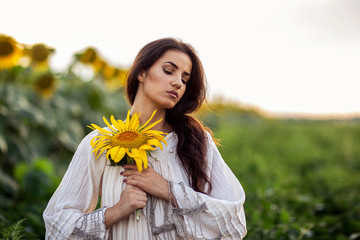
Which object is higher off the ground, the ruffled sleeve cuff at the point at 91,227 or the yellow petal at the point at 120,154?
the yellow petal at the point at 120,154

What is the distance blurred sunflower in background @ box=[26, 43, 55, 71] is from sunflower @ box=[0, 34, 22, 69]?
791 millimetres

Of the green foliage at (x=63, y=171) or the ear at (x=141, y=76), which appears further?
the green foliage at (x=63, y=171)

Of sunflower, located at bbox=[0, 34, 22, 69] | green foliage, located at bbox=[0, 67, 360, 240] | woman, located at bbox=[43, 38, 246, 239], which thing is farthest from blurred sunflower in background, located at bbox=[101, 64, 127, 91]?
woman, located at bbox=[43, 38, 246, 239]

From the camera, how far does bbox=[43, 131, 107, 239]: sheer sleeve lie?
1736mm

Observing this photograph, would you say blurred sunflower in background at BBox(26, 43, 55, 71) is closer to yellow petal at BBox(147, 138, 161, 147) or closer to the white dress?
the white dress

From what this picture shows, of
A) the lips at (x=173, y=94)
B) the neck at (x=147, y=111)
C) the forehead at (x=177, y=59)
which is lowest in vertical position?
the neck at (x=147, y=111)

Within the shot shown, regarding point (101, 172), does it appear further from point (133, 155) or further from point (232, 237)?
point (232, 237)

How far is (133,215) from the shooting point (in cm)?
177

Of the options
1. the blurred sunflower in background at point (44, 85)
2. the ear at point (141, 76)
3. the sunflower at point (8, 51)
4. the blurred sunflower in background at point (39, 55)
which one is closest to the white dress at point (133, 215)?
the ear at point (141, 76)

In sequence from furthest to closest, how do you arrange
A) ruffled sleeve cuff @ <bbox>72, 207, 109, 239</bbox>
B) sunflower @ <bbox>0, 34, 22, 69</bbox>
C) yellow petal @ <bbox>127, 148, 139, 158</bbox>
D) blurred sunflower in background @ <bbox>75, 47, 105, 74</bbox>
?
blurred sunflower in background @ <bbox>75, 47, 105, 74</bbox> → sunflower @ <bbox>0, 34, 22, 69</bbox> → ruffled sleeve cuff @ <bbox>72, 207, 109, 239</bbox> → yellow petal @ <bbox>127, 148, 139, 158</bbox>

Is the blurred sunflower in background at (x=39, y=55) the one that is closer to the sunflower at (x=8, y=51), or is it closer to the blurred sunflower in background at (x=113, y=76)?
the sunflower at (x=8, y=51)

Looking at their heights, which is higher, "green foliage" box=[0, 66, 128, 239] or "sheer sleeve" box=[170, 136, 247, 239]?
"sheer sleeve" box=[170, 136, 247, 239]

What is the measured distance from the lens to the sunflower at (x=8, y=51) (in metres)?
4.35

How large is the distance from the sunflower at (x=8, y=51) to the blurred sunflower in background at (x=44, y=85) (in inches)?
17.6
